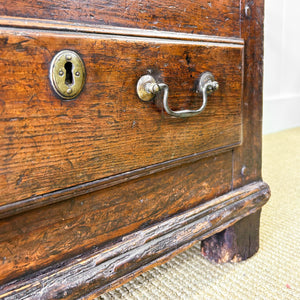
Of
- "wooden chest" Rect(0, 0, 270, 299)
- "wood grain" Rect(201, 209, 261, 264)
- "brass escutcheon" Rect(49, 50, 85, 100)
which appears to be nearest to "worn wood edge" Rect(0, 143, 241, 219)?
"wooden chest" Rect(0, 0, 270, 299)

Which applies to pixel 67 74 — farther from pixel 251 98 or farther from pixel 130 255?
pixel 251 98

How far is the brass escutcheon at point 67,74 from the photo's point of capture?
32cm

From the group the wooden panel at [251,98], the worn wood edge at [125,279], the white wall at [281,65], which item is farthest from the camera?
the white wall at [281,65]

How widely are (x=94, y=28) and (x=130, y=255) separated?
11.6 inches

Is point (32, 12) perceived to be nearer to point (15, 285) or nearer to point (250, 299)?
point (15, 285)

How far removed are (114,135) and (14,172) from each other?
123 mm

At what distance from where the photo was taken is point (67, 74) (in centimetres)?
34

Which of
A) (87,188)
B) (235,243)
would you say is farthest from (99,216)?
(235,243)

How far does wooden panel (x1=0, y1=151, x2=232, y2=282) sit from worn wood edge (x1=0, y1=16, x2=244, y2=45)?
19 cm

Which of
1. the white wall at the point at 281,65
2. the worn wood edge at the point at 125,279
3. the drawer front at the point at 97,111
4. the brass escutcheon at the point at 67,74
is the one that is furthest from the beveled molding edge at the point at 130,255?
the white wall at the point at 281,65

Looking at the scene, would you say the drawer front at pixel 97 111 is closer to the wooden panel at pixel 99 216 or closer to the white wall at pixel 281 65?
the wooden panel at pixel 99 216

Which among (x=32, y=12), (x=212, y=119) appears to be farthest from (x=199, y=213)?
(x=32, y=12)

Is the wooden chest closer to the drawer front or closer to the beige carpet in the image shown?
the drawer front

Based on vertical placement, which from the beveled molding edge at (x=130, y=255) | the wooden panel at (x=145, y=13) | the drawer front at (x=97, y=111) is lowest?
the beveled molding edge at (x=130, y=255)
